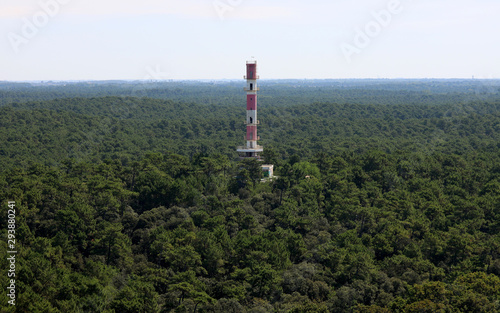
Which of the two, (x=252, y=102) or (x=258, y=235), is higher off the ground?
(x=252, y=102)

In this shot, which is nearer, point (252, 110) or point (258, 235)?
point (258, 235)

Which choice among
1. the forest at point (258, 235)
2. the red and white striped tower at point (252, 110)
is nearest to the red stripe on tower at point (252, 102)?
the red and white striped tower at point (252, 110)

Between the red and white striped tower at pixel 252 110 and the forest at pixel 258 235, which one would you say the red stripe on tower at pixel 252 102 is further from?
the forest at pixel 258 235

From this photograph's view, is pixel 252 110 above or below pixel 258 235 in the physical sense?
above

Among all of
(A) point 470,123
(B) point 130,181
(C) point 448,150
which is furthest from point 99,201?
(A) point 470,123

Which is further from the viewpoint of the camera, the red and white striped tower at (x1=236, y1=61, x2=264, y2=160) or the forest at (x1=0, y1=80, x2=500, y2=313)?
the red and white striped tower at (x1=236, y1=61, x2=264, y2=160)

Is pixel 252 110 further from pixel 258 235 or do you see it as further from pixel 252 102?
pixel 258 235

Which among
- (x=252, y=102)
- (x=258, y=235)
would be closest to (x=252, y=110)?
(x=252, y=102)

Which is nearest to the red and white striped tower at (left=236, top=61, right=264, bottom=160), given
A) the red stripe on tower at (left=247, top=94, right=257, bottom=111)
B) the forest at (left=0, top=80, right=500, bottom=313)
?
the red stripe on tower at (left=247, top=94, right=257, bottom=111)

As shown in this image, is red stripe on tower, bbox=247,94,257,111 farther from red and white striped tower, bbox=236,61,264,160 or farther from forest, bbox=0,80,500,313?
forest, bbox=0,80,500,313

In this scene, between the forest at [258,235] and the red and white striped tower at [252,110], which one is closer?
the forest at [258,235]

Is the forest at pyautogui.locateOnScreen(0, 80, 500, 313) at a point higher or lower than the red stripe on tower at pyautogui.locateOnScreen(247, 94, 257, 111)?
lower
